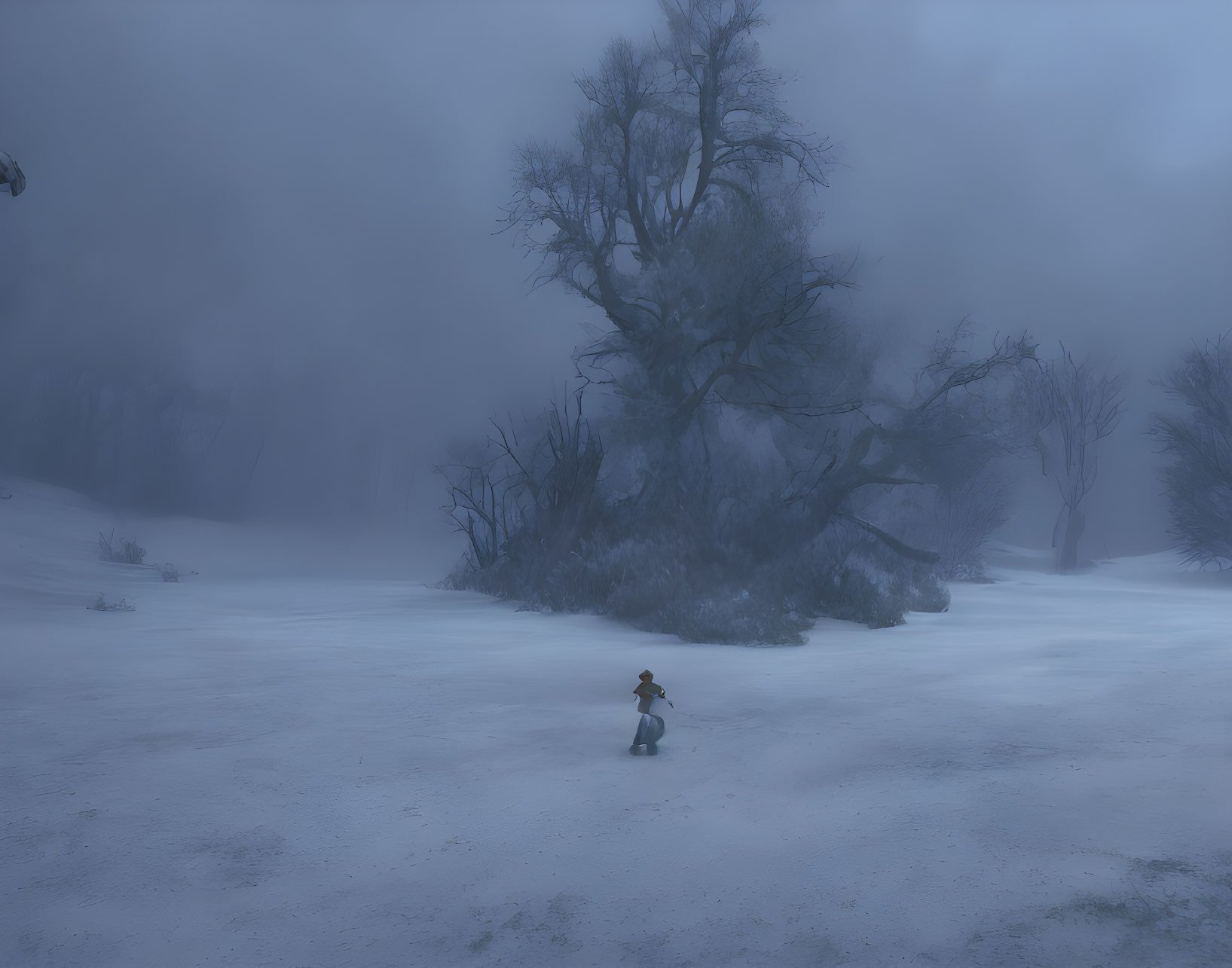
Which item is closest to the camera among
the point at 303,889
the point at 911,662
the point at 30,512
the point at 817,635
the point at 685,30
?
the point at 303,889

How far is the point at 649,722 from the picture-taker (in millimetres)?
3336

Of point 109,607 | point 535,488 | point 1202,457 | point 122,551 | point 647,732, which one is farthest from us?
point 1202,457

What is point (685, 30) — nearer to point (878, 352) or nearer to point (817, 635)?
point (878, 352)

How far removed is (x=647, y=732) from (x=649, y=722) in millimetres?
42

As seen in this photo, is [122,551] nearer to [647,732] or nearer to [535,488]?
[535,488]

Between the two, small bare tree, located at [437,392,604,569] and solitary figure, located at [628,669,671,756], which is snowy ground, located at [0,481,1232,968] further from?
small bare tree, located at [437,392,604,569]

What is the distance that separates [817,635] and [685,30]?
365 inches

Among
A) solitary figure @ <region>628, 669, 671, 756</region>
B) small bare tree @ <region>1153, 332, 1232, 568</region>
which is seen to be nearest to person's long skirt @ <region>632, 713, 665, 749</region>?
solitary figure @ <region>628, 669, 671, 756</region>

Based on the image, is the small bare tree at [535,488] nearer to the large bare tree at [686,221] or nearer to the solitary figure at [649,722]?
the large bare tree at [686,221]

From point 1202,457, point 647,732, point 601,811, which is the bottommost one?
point 601,811

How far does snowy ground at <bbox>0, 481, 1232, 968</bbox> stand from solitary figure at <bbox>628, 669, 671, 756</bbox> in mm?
60

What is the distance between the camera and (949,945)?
1.89 meters

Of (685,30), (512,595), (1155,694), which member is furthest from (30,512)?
(1155,694)

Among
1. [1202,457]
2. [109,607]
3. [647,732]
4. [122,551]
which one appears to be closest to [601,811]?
[647,732]
